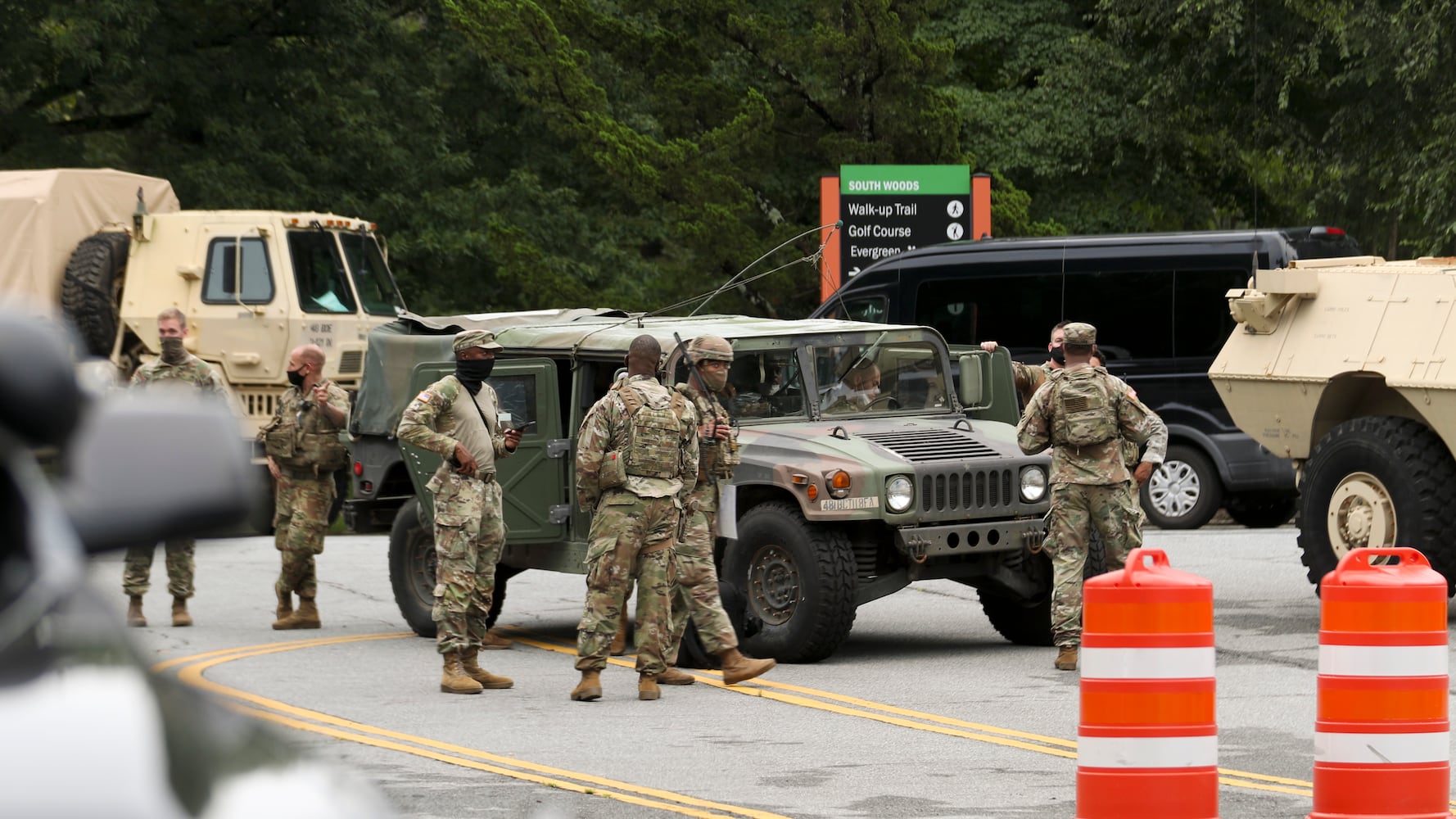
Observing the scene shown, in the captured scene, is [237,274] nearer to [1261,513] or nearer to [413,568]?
[413,568]

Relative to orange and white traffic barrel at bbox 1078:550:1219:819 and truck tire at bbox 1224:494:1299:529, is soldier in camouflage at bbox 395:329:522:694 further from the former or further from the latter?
truck tire at bbox 1224:494:1299:529

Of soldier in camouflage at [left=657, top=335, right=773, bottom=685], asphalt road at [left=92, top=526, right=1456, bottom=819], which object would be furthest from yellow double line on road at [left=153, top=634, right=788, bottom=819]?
soldier in camouflage at [left=657, top=335, right=773, bottom=685]

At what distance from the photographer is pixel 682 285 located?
28.5m

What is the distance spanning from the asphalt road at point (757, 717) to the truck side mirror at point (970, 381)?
1392mm

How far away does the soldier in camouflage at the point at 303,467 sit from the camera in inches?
554

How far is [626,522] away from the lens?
35.0 feet

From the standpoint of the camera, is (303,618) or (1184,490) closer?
(303,618)

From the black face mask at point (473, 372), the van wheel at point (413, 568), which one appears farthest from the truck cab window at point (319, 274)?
the black face mask at point (473, 372)

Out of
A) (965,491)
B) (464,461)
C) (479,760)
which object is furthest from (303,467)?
(479,760)

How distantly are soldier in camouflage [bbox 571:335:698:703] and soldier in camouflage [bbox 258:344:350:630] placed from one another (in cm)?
377

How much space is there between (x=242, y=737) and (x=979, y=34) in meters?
29.1

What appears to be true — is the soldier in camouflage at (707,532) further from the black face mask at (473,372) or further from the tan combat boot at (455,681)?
the black face mask at (473,372)

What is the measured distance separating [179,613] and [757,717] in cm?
542

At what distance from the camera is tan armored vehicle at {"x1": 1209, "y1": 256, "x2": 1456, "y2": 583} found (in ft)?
41.1
